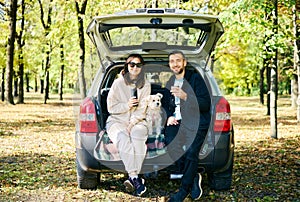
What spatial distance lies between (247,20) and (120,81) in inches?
223

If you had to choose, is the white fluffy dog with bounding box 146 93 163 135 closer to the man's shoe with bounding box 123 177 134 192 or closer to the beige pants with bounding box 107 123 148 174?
the beige pants with bounding box 107 123 148 174

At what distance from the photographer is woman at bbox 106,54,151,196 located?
5363 millimetres

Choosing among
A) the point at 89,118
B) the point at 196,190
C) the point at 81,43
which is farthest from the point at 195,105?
the point at 81,43

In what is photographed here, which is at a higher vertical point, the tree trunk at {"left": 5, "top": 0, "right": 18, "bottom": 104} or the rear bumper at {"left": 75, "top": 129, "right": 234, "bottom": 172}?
the tree trunk at {"left": 5, "top": 0, "right": 18, "bottom": 104}

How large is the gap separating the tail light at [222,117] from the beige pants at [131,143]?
0.89 metres

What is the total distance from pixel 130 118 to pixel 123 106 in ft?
0.61

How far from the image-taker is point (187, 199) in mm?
5629

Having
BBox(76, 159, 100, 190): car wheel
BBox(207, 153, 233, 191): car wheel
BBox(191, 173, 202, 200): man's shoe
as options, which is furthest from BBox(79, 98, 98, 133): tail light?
BBox(207, 153, 233, 191): car wheel

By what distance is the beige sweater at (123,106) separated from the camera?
572 cm

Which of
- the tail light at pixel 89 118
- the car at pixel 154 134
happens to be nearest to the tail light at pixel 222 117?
the car at pixel 154 134

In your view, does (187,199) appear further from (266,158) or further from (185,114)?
(266,158)

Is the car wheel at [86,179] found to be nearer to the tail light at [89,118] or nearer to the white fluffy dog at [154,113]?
the tail light at [89,118]

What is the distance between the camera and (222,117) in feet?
17.9

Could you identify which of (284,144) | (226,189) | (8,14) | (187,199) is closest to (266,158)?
(284,144)
